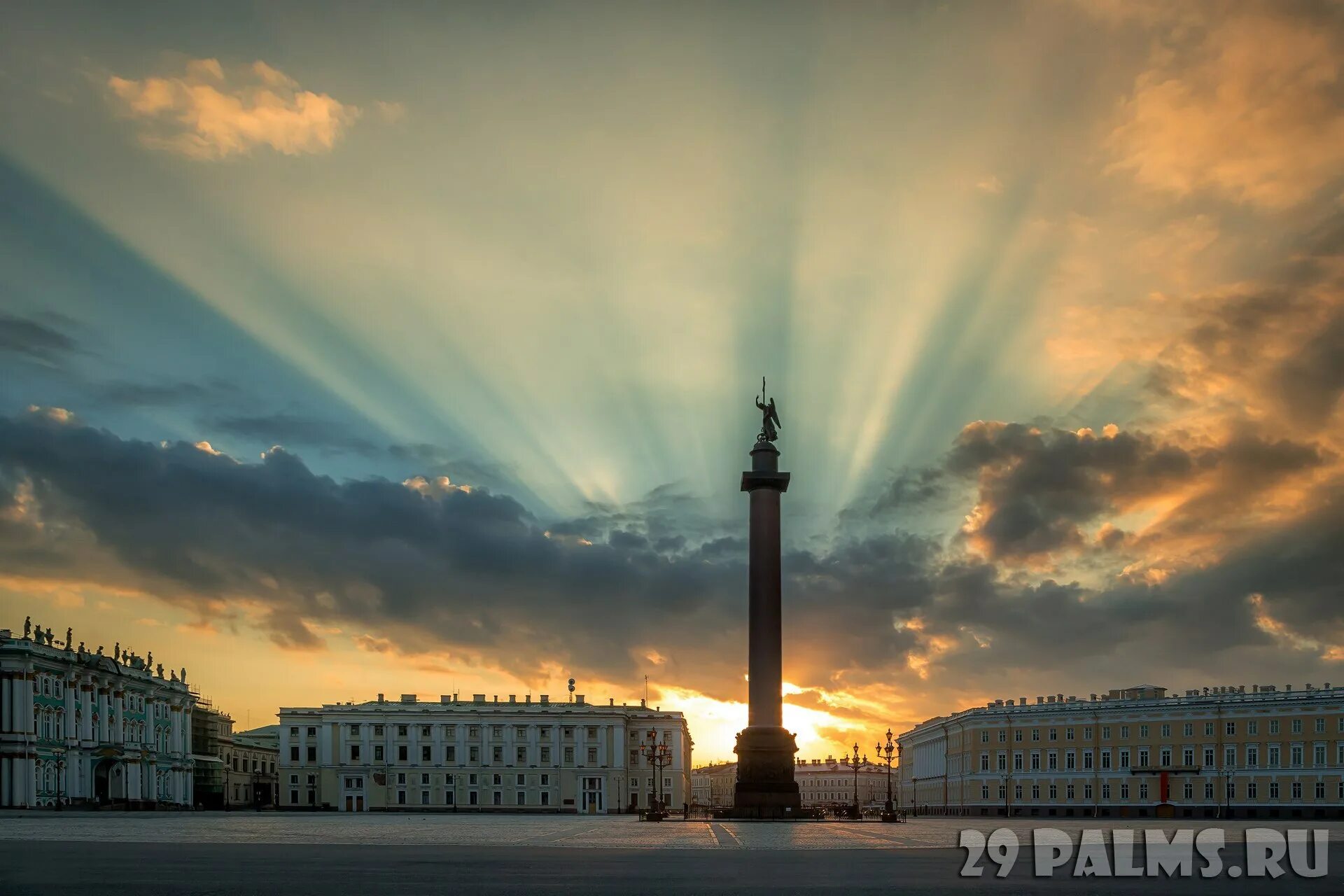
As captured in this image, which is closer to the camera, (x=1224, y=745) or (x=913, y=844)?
(x=913, y=844)

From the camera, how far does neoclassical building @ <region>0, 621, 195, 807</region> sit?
101 metres

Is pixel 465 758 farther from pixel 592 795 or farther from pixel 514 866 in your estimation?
pixel 514 866

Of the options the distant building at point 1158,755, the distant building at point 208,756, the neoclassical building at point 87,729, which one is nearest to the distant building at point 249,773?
the distant building at point 208,756

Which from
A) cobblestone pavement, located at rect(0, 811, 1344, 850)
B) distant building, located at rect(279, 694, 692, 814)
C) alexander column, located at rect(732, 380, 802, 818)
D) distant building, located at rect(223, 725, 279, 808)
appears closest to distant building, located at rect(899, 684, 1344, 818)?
distant building, located at rect(279, 694, 692, 814)

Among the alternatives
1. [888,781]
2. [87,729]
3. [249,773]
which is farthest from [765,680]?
[249,773]

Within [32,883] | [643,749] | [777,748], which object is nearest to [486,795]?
[643,749]

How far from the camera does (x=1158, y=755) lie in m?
125

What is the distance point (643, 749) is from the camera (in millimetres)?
151125

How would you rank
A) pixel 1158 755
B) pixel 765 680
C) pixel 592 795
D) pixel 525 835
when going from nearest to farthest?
pixel 525 835
pixel 765 680
pixel 1158 755
pixel 592 795

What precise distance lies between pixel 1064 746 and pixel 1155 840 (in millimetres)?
99192

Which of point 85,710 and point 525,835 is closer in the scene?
point 525,835

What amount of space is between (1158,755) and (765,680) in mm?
71980

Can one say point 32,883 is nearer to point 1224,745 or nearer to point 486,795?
point 1224,745

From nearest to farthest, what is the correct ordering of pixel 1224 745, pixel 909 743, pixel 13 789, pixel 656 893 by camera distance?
pixel 656 893 < pixel 13 789 < pixel 1224 745 < pixel 909 743
